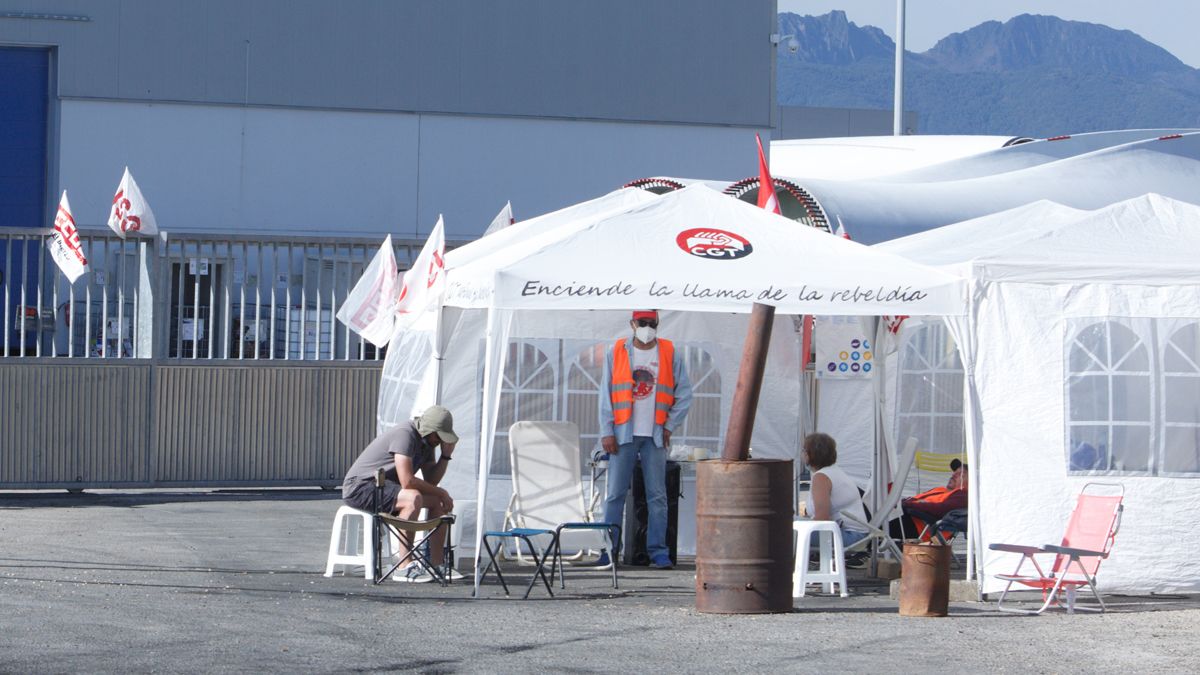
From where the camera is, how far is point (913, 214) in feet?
62.0

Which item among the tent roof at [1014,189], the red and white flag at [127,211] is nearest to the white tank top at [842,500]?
the tent roof at [1014,189]

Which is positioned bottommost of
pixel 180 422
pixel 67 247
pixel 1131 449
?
pixel 180 422

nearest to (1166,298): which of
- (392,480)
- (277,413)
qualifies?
(392,480)

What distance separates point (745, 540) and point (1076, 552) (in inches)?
79.1

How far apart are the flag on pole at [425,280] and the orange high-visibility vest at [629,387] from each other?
4.94 feet

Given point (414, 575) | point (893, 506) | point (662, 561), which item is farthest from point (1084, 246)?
point (414, 575)

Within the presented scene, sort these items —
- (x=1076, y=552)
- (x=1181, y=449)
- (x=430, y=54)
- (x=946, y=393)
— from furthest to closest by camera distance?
(x=430, y=54) → (x=946, y=393) → (x=1181, y=449) → (x=1076, y=552)

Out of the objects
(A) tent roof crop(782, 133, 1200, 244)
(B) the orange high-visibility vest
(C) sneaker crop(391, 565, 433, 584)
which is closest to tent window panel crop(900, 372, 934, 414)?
(A) tent roof crop(782, 133, 1200, 244)

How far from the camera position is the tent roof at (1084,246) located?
38.5 feet

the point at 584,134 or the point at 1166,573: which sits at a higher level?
the point at 584,134

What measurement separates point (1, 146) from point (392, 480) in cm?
1579

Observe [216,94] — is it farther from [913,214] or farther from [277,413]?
[913,214]

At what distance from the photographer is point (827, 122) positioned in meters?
52.6

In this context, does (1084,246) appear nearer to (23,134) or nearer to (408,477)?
(408,477)
